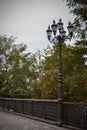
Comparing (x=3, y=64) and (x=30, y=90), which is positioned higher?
(x=3, y=64)

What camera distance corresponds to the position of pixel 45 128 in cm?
1653

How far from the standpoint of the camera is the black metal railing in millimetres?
A: 15397

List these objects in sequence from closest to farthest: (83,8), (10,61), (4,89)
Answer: (83,8) → (4,89) → (10,61)

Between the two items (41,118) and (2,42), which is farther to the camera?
(2,42)

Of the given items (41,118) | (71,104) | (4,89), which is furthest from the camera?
(4,89)

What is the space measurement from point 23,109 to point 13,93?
12.6 m

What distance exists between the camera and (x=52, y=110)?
19.1 meters

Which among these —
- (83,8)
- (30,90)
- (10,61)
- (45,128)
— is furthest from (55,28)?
(10,61)

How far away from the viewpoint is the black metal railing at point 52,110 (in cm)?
1540

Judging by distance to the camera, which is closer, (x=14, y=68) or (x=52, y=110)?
(x=52, y=110)

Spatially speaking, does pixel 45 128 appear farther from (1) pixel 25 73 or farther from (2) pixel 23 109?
(1) pixel 25 73

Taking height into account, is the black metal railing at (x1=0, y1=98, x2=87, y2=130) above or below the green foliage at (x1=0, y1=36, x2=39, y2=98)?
below

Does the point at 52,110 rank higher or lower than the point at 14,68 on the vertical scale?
lower

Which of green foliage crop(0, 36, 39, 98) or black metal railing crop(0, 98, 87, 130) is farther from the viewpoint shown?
green foliage crop(0, 36, 39, 98)
